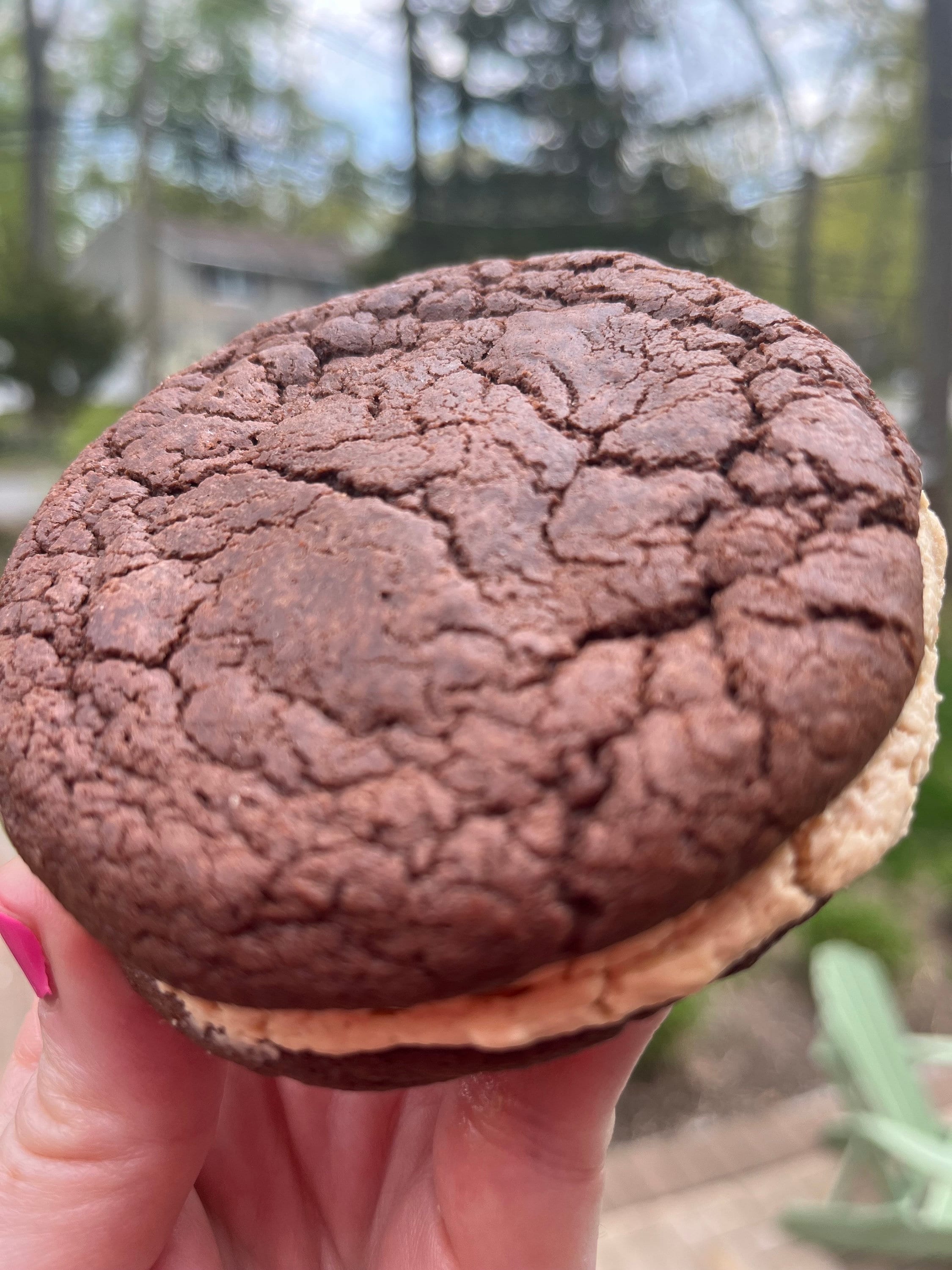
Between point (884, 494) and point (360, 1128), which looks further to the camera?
point (360, 1128)

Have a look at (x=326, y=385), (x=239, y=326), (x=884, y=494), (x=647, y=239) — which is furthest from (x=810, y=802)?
(x=239, y=326)

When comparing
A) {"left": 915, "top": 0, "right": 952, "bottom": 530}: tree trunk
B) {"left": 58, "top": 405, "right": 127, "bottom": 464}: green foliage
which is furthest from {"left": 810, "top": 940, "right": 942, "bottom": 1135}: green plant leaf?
{"left": 58, "top": 405, "right": 127, "bottom": 464}: green foliage

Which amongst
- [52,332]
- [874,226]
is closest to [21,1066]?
[874,226]

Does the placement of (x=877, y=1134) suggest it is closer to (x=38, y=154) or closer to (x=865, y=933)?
(x=865, y=933)

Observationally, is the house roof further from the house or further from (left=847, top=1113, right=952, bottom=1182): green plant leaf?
(left=847, top=1113, right=952, bottom=1182): green plant leaf

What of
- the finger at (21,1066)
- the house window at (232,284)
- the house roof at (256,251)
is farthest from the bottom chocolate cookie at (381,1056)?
the house window at (232,284)

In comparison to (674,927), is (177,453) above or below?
above

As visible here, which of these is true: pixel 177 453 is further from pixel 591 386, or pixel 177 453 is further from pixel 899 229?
pixel 899 229
